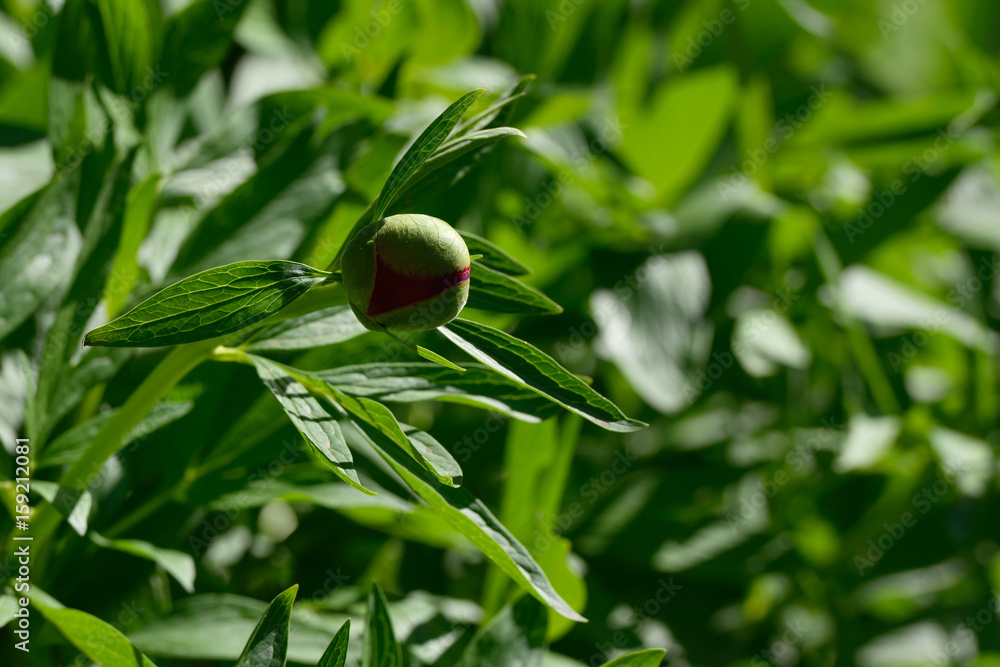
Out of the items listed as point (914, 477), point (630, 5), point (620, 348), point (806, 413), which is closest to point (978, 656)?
point (914, 477)

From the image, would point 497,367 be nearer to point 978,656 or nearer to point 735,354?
point 735,354

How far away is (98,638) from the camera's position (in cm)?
38

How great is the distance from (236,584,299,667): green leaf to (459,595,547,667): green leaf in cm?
14

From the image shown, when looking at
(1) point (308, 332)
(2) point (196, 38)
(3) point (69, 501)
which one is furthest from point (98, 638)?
(2) point (196, 38)

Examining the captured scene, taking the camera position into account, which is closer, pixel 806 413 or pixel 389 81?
pixel 389 81

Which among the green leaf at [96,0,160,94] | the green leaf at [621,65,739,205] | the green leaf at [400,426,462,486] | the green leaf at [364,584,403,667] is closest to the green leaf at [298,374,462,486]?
the green leaf at [400,426,462,486]

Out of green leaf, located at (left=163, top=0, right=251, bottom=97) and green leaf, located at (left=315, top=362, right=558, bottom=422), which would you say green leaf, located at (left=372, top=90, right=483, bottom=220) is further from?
green leaf, located at (left=163, top=0, right=251, bottom=97)

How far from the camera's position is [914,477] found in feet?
2.98

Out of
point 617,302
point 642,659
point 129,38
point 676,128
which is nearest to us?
point 642,659

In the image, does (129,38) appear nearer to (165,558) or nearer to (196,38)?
(196,38)

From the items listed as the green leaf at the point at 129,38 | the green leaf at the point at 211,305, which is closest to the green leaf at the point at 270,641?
the green leaf at the point at 211,305

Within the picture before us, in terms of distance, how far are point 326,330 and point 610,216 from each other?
0.48 metres

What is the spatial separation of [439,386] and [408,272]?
4.0 inches

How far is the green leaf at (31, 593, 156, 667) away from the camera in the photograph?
0.38 metres
